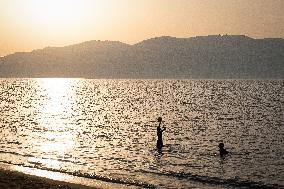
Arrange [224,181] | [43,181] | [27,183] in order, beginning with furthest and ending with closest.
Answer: [224,181]
[43,181]
[27,183]

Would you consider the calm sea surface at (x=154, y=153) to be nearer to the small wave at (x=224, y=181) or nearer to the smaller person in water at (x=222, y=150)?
the small wave at (x=224, y=181)

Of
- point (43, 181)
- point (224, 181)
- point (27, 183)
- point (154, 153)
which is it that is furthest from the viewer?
point (154, 153)

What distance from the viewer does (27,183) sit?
81.2 ft

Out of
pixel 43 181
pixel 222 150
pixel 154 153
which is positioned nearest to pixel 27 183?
pixel 43 181

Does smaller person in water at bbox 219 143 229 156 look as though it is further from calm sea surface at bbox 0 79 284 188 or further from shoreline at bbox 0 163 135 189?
shoreline at bbox 0 163 135 189

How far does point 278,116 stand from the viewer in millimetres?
74688

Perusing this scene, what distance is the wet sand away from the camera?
23.8m

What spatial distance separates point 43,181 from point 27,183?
1.18 meters

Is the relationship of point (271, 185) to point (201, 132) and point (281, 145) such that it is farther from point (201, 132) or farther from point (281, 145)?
point (201, 132)

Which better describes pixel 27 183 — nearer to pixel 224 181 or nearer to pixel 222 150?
pixel 224 181

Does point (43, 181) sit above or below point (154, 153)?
above

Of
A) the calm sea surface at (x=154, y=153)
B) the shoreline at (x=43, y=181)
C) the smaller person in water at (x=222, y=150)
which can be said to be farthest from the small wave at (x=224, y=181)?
the smaller person in water at (x=222, y=150)

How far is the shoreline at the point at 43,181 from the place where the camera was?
2416 cm

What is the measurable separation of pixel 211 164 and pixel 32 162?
1399 cm
